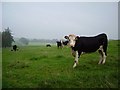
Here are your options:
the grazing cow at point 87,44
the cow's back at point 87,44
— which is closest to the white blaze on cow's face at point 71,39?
the grazing cow at point 87,44

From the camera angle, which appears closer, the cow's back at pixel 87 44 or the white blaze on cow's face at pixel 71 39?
the white blaze on cow's face at pixel 71 39

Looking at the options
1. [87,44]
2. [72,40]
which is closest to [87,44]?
[87,44]

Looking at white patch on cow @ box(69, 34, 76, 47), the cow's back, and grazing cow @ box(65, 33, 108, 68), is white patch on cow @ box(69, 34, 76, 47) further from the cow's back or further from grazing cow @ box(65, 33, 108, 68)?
the cow's back

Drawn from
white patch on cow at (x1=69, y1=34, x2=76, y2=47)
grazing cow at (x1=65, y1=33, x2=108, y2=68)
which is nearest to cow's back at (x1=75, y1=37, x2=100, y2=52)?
grazing cow at (x1=65, y1=33, x2=108, y2=68)

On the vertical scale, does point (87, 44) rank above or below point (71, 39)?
below

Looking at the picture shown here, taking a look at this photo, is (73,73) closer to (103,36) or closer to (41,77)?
(41,77)

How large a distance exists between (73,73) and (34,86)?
233 centimetres

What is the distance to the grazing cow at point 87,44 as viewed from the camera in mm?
10852

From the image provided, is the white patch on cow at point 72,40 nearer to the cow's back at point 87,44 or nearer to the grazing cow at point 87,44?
the grazing cow at point 87,44

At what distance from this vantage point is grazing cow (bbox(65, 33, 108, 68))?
10.9 metres

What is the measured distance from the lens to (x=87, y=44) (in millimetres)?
11547

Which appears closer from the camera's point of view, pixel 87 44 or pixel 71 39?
pixel 71 39

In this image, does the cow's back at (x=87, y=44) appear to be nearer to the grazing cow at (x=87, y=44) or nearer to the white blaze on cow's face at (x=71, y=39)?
the grazing cow at (x=87, y=44)

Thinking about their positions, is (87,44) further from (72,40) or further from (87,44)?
(72,40)
